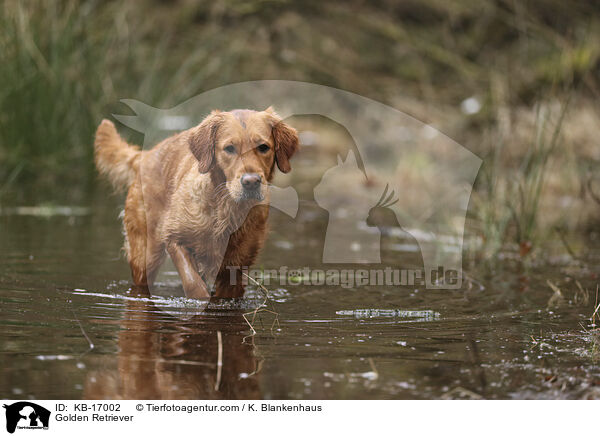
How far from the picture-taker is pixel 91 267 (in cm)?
539

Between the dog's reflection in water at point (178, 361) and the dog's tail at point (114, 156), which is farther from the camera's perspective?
the dog's tail at point (114, 156)

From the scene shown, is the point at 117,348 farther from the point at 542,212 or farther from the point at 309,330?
the point at 542,212

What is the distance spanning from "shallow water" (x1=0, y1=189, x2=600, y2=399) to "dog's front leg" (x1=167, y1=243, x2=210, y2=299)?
0.39 ft

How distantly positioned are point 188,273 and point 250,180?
71 centimetres

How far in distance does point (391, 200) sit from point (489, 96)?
2.35 metres

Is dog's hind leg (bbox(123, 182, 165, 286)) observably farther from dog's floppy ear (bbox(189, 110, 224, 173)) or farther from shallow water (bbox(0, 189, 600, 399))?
dog's floppy ear (bbox(189, 110, 224, 173))

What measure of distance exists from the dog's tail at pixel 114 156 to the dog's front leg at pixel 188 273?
0.88 metres

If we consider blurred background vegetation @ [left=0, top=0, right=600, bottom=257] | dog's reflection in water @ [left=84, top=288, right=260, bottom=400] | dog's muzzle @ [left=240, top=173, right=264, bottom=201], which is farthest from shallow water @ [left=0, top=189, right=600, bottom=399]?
blurred background vegetation @ [left=0, top=0, right=600, bottom=257]

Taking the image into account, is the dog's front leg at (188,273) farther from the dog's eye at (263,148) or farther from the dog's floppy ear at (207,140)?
the dog's eye at (263,148)
